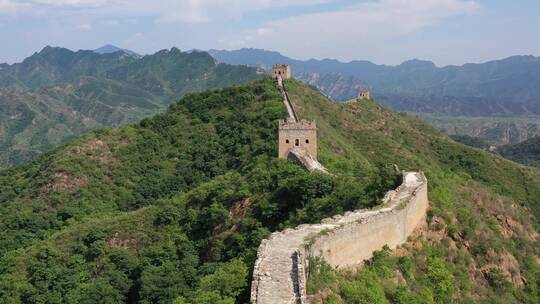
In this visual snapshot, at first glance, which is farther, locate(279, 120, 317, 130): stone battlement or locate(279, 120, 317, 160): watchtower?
locate(279, 120, 317, 130): stone battlement

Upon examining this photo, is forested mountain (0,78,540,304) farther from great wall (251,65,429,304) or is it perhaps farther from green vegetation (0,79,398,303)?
great wall (251,65,429,304)

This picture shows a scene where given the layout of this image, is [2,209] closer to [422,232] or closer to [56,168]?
[56,168]

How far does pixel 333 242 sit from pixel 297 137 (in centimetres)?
2873

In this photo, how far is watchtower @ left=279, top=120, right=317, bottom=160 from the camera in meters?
48.4

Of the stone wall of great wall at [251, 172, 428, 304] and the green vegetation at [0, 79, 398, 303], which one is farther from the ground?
Answer: the stone wall of great wall at [251, 172, 428, 304]

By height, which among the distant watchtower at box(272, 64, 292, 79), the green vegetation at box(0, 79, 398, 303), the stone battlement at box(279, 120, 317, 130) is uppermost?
the distant watchtower at box(272, 64, 292, 79)

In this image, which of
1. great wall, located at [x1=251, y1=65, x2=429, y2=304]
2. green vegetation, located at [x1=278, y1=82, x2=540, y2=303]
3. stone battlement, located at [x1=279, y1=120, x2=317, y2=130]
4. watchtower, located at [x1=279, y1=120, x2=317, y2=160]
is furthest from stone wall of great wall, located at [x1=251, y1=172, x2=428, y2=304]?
stone battlement, located at [x1=279, y1=120, x2=317, y2=130]

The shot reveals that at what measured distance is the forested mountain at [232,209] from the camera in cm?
2583

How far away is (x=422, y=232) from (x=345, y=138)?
53741 mm

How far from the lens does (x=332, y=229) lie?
2081 centimetres

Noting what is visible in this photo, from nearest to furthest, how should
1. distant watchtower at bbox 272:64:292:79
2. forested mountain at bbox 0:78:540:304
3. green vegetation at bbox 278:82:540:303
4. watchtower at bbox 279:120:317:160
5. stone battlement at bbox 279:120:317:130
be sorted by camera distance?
green vegetation at bbox 278:82:540:303, forested mountain at bbox 0:78:540:304, watchtower at bbox 279:120:317:160, stone battlement at bbox 279:120:317:130, distant watchtower at bbox 272:64:292:79

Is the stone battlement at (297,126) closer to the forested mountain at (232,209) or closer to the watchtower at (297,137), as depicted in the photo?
the watchtower at (297,137)

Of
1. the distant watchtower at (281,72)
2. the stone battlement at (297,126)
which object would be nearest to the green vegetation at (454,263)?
the stone battlement at (297,126)

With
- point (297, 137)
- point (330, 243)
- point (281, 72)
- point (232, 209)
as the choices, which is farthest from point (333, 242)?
point (281, 72)
